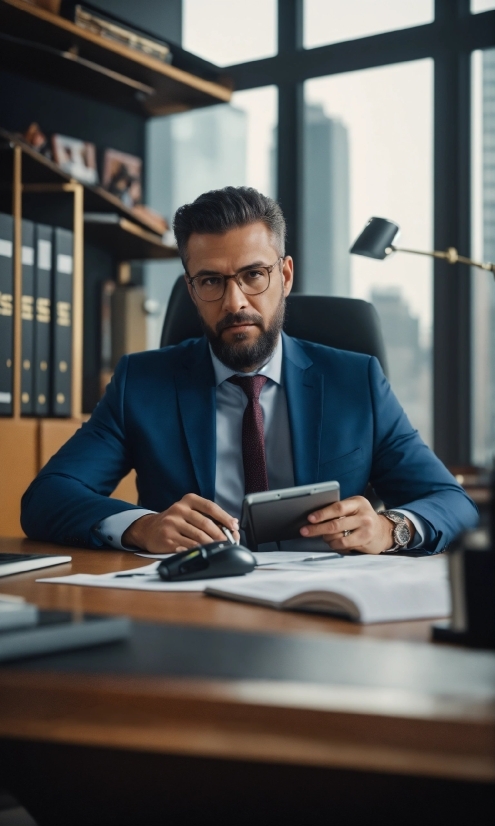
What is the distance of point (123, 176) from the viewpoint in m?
3.34

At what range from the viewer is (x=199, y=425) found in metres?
1.75

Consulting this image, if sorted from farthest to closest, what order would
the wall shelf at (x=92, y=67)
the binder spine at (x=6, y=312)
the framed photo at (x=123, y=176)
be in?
the framed photo at (x=123, y=176) < the wall shelf at (x=92, y=67) < the binder spine at (x=6, y=312)

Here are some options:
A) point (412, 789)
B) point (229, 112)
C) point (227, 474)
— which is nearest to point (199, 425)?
point (227, 474)

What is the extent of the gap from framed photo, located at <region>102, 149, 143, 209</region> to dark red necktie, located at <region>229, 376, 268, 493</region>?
1691 millimetres

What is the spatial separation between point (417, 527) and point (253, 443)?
429 millimetres

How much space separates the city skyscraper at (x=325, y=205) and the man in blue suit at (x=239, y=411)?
4.75ft

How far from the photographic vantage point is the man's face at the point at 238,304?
1.82 metres

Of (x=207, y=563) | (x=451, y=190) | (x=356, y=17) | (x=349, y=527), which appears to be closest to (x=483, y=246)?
(x=451, y=190)

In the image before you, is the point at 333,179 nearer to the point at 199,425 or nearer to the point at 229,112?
the point at 229,112

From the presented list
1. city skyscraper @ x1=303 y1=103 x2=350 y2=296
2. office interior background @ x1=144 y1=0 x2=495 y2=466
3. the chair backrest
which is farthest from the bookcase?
the chair backrest

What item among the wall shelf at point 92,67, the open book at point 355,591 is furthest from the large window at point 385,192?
the open book at point 355,591

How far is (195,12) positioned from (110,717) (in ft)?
11.9

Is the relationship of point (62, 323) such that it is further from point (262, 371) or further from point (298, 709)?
point (298, 709)

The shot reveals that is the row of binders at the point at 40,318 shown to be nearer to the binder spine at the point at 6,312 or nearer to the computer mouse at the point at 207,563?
the binder spine at the point at 6,312
